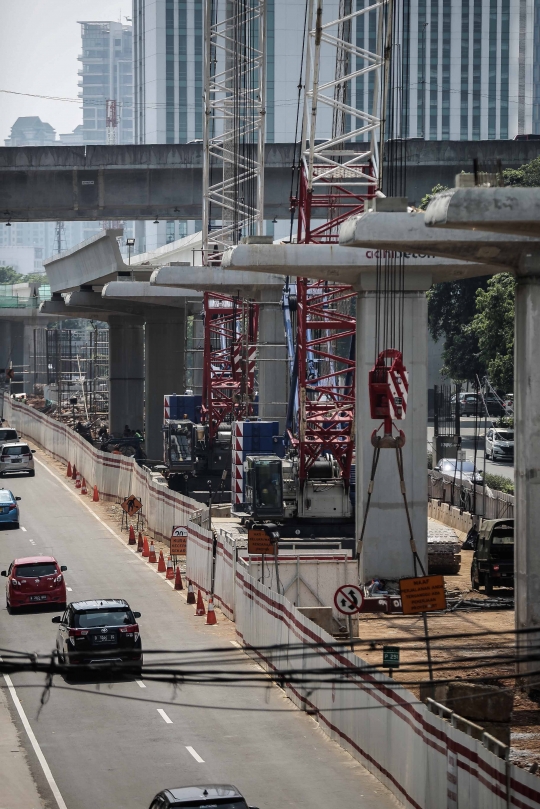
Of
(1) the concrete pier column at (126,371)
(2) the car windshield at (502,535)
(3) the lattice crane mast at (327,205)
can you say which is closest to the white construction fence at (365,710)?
(2) the car windshield at (502,535)

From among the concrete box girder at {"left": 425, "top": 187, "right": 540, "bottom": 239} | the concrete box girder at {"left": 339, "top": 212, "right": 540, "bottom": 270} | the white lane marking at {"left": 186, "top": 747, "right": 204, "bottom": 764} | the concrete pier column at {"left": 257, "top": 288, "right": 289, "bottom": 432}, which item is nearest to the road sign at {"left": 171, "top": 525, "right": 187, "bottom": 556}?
the concrete box girder at {"left": 339, "top": 212, "right": 540, "bottom": 270}

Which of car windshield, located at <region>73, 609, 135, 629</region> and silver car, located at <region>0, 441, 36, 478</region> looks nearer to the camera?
car windshield, located at <region>73, 609, 135, 629</region>

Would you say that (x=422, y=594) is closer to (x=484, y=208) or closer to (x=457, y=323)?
(x=484, y=208)

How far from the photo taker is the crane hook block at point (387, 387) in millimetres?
32344

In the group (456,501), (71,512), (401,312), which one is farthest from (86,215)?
(401,312)

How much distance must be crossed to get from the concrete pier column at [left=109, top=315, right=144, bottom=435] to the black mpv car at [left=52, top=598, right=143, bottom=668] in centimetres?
6146

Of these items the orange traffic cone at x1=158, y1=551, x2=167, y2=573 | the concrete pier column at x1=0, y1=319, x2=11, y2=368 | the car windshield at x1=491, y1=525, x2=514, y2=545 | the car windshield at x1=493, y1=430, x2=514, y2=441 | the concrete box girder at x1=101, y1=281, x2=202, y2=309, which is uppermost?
the concrete box girder at x1=101, y1=281, x2=202, y2=309

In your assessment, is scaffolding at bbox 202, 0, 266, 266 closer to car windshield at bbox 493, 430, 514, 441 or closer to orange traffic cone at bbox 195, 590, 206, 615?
car windshield at bbox 493, 430, 514, 441

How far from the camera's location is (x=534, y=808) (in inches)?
588

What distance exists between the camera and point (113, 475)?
190 feet

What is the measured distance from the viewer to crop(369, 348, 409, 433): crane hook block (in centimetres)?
3234

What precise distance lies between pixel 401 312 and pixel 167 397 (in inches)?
1375

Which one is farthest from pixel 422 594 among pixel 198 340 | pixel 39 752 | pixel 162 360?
pixel 198 340

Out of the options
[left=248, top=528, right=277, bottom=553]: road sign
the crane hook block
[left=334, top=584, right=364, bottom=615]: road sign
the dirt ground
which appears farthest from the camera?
the crane hook block
